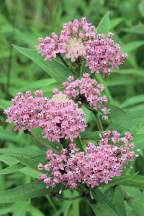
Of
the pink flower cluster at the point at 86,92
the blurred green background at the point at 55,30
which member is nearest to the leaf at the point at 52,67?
the pink flower cluster at the point at 86,92

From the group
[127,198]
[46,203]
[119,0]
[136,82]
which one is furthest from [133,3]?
[127,198]

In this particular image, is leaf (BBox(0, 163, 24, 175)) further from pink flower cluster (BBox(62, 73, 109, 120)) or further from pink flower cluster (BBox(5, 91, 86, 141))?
pink flower cluster (BBox(62, 73, 109, 120))

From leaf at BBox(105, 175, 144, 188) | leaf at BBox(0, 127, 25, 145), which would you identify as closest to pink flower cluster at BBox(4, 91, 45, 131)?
leaf at BBox(105, 175, 144, 188)

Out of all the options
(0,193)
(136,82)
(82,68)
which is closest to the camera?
(0,193)

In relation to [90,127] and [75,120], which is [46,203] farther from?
[75,120]

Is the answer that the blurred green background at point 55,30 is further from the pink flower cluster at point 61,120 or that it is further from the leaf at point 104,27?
the pink flower cluster at point 61,120

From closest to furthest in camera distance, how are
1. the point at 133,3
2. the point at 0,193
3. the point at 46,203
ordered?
the point at 0,193 < the point at 46,203 < the point at 133,3

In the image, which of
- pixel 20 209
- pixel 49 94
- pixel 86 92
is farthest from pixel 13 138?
pixel 86 92
